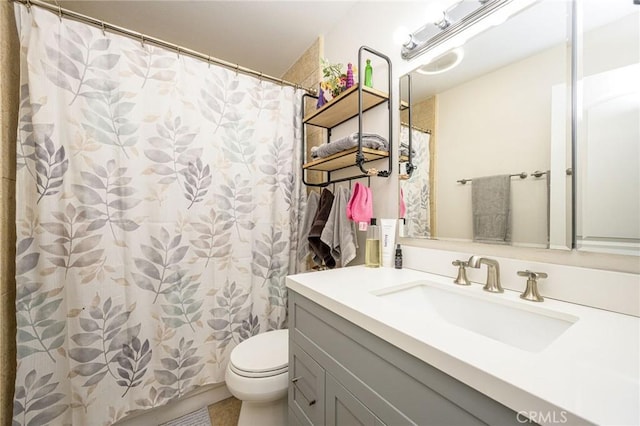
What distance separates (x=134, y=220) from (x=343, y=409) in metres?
1.19

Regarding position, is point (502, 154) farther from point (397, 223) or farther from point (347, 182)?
point (347, 182)

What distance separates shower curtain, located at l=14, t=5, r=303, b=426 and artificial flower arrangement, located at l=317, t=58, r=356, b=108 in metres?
0.30

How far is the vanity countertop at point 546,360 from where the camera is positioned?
1.02ft

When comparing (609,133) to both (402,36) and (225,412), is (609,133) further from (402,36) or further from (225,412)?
(225,412)

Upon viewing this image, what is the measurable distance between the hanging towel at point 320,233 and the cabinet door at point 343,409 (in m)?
0.71

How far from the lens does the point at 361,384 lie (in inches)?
23.7

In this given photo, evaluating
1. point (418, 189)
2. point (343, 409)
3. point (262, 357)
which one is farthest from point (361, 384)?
point (418, 189)

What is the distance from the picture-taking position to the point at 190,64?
1292mm

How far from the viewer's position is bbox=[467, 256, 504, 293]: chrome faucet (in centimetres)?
77

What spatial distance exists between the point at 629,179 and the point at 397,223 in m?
0.70

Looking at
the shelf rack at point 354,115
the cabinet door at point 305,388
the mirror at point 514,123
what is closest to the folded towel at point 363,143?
the shelf rack at point 354,115

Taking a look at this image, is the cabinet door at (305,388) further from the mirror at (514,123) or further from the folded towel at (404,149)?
the folded towel at (404,149)

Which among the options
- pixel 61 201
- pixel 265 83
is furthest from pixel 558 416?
pixel 265 83

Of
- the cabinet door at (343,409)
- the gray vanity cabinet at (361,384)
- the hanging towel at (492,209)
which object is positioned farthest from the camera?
the hanging towel at (492,209)
